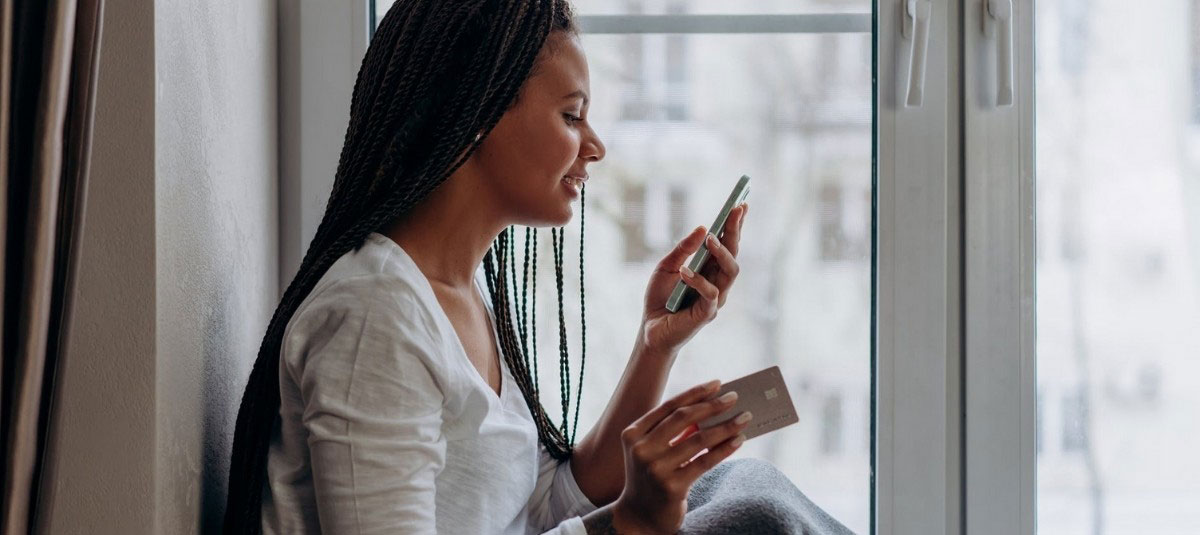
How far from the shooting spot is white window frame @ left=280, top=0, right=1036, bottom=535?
46.8 inches

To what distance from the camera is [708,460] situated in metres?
0.87

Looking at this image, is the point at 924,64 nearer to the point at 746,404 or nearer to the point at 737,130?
the point at 737,130

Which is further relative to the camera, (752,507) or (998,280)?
(998,280)

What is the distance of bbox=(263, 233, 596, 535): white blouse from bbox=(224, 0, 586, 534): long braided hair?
21 mm

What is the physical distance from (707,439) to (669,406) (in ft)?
0.14

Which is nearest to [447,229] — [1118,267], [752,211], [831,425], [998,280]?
[752,211]

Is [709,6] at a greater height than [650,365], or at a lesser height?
greater

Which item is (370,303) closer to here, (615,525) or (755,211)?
(615,525)

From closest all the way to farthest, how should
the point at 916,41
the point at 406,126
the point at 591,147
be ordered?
1. the point at 406,126
2. the point at 591,147
3. the point at 916,41

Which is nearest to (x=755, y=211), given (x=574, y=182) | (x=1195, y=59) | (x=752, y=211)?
(x=752, y=211)

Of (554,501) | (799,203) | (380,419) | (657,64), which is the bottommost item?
(554,501)

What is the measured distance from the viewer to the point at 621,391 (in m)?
1.09

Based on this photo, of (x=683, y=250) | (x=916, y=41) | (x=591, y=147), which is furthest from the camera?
(x=916, y=41)

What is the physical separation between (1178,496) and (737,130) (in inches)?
26.8
